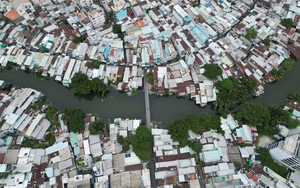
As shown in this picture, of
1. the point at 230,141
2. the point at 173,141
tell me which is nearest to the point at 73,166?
the point at 173,141

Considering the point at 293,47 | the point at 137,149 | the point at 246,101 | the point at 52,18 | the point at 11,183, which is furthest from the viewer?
the point at 52,18

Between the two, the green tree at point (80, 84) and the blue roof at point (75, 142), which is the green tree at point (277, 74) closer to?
the green tree at point (80, 84)

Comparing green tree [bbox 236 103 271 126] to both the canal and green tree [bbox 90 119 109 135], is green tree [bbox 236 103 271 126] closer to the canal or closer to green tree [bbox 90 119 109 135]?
the canal

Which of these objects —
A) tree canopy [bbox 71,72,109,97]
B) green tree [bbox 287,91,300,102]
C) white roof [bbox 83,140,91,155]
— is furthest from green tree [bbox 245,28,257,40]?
white roof [bbox 83,140,91,155]

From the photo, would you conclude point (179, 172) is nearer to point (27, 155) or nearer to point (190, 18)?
point (27, 155)

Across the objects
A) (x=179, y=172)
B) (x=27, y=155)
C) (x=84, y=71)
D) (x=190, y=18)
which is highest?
(x=190, y=18)

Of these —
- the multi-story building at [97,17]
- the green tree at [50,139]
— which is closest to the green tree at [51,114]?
the green tree at [50,139]
